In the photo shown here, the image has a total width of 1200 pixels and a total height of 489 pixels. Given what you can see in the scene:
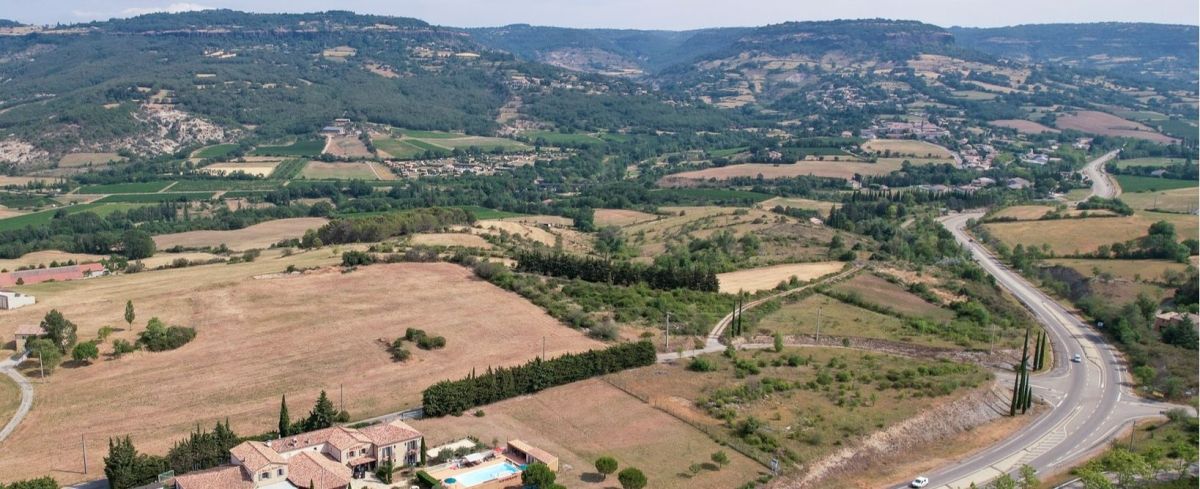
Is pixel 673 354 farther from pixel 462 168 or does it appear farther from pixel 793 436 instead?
pixel 462 168

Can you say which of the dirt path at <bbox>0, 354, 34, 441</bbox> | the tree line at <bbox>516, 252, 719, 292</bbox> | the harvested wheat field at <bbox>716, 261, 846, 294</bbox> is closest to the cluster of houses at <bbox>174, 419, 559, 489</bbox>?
the dirt path at <bbox>0, 354, 34, 441</bbox>

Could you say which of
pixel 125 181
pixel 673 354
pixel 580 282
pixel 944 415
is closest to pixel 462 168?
pixel 125 181

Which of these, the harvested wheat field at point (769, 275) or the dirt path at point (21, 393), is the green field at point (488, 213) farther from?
the dirt path at point (21, 393)

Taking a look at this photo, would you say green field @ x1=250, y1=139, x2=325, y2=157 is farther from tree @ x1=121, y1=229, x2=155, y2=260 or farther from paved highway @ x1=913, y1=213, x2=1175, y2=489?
paved highway @ x1=913, y1=213, x2=1175, y2=489

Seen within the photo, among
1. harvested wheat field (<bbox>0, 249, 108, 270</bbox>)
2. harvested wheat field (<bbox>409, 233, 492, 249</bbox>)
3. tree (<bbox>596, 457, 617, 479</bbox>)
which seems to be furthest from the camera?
harvested wheat field (<bbox>409, 233, 492, 249</bbox>)

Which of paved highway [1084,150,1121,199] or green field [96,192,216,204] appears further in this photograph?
paved highway [1084,150,1121,199]

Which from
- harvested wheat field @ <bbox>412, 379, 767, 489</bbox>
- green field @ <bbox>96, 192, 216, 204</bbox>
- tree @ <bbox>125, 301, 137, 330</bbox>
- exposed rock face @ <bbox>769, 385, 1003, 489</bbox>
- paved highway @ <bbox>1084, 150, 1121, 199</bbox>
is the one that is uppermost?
tree @ <bbox>125, 301, 137, 330</bbox>
